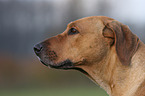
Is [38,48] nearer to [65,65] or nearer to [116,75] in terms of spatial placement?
[65,65]

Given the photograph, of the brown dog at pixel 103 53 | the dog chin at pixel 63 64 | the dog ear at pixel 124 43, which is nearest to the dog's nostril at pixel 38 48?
the brown dog at pixel 103 53

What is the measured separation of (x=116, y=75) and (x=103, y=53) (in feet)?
1.43

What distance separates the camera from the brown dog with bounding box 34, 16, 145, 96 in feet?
13.9

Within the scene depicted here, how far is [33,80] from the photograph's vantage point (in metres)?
23.3

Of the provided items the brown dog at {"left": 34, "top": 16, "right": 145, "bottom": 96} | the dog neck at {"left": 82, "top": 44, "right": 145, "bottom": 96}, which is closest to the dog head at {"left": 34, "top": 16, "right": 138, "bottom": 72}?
the brown dog at {"left": 34, "top": 16, "right": 145, "bottom": 96}

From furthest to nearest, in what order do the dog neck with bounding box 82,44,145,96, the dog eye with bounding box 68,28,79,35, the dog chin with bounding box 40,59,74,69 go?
1. the dog eye with bounding box 68,28,79,35
2. the dog chin with bounding box 40,59,74,69
3. the dog neck with bounding box 82,44,145,96

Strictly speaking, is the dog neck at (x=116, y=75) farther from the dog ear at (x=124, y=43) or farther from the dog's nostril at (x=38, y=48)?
the dog's nostril at (x=38, y=48)

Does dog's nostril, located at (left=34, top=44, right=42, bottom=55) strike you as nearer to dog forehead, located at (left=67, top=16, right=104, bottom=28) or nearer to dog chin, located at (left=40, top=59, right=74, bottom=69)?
dog chin, located at (left=40, top=59, right=74, bottom=69)

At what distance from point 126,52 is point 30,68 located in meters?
19.2

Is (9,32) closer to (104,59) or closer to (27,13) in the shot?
(27,13)

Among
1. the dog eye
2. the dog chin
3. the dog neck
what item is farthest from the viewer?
the dog eye

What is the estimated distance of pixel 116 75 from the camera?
14.2ft

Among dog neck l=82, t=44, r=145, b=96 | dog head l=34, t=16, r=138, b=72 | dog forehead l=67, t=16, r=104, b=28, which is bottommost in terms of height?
dog neck l=82, t=44, r=145, b=96

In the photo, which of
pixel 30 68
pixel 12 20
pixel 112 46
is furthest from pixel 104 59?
pixel 12 20
